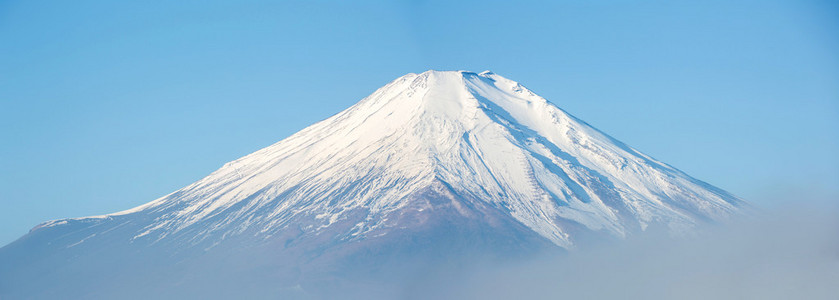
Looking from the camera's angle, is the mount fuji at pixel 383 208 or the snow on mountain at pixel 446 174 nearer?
the mount fuji at pixel 383 208

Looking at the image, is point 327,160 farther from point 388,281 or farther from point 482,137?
point 388,281

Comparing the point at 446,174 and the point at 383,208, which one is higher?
the point at 446,174

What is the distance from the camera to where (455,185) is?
7994cm

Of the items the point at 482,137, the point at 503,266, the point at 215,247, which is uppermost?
the point at 482,137

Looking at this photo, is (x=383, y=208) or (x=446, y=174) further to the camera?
(x=446, y=174)

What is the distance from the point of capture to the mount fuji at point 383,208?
74.9 metres

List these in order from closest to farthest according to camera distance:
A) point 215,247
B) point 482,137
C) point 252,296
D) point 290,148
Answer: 1. point 252,296
2. point 215,247
3. point 482,137
4. point 290,148

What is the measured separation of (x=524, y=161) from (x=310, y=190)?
53.4ft

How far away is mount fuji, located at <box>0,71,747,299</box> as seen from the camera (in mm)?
74875

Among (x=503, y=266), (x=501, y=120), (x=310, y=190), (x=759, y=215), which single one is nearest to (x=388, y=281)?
(x=503, y=266)

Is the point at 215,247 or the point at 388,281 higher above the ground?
the point at 215,247

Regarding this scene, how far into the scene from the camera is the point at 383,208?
3095 inches

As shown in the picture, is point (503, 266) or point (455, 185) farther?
point (455, 185)

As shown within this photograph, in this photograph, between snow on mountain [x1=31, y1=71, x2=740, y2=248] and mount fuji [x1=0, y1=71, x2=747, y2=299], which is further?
snow on mountain [x1=31, y1=71, x2=740, y2=248]
